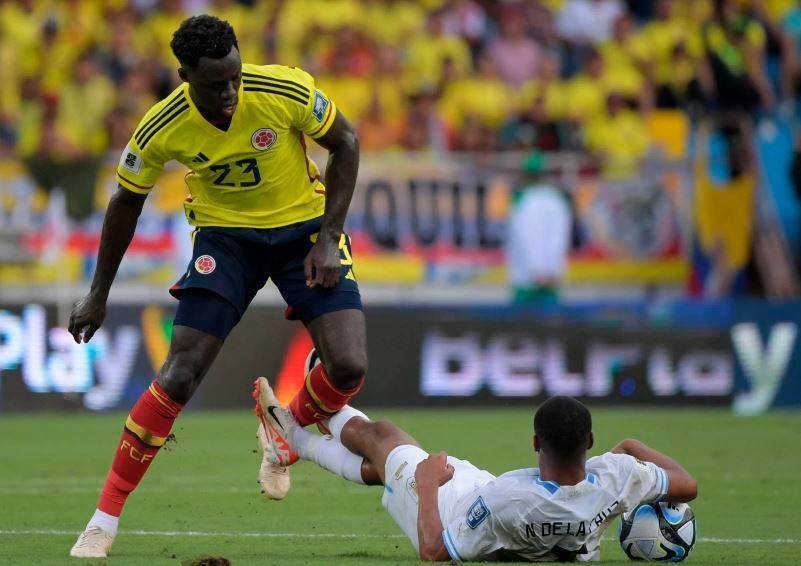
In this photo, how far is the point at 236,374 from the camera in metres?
15.9

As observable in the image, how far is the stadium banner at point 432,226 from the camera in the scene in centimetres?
1565

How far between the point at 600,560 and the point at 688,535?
16.0 inches

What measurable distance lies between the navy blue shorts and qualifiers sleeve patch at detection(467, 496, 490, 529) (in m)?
1.73

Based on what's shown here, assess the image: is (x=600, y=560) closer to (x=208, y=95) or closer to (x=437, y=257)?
(x=208, y=95)

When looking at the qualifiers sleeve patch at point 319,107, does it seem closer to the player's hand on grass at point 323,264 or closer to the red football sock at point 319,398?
the player's hand on grass at point 323,264

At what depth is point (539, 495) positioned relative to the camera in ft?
19.7

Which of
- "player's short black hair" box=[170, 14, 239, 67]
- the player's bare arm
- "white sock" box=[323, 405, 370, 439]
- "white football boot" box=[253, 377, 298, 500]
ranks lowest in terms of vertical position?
"white football boot" box=[253, 377, 298, 500]

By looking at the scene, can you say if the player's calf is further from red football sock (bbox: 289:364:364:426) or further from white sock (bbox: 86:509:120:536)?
white sock (bbox: 86:509:120:536)

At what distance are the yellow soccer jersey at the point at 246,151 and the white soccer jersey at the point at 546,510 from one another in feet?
6.88

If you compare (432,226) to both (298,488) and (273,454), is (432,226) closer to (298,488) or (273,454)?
(298,488)

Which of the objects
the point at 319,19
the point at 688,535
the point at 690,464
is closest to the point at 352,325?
the point at 688,535

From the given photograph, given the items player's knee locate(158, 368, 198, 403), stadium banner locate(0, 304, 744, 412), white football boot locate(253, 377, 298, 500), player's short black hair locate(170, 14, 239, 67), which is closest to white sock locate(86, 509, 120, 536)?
player's knee locate(158, 368, 198, 403)

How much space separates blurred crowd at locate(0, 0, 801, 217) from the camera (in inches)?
679

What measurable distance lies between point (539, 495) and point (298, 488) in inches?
170
